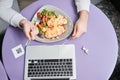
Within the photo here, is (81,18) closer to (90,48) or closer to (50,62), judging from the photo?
(90,48)

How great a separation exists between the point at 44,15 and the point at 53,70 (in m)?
0.30

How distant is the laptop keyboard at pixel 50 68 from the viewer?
1.10m

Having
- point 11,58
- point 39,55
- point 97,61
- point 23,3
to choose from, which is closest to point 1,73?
point 11,58

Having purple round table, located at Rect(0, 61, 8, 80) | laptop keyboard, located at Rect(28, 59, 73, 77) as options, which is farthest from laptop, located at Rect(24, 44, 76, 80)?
purple round table, located at Rect(0, 61, 8, 80)

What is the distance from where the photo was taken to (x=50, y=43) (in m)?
1.18

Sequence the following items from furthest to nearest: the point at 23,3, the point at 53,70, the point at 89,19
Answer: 1. the point at 23,3
2. the point at 89,19
3. the point at 53,70

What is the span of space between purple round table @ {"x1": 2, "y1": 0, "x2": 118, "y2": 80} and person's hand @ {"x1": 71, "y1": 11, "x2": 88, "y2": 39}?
0.13 feet

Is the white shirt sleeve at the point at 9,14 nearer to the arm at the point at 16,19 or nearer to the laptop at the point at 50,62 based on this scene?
the arm at the point at 16,19

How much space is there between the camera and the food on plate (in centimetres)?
116

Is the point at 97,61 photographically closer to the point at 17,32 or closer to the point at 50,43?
the point at 50,43

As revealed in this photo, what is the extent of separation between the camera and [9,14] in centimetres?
124

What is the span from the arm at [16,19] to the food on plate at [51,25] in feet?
0.15

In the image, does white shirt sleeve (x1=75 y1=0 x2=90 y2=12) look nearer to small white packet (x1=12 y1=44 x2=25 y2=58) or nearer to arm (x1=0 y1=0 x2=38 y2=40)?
arm (x1=0 y1=0 x2=38 y2=40)

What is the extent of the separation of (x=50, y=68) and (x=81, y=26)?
26 centimetres
